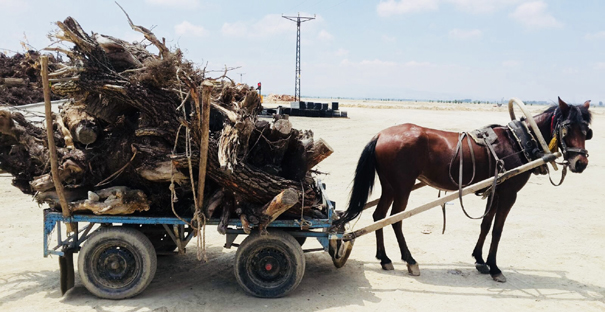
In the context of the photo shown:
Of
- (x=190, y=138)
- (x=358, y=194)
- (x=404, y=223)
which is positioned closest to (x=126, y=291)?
(x=190, y=138)

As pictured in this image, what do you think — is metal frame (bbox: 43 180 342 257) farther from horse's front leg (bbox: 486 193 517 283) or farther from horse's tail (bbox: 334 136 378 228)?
horse's front leg (bbox: 486 193 517 283)

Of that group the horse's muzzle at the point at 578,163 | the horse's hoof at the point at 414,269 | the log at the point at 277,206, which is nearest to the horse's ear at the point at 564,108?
the horse's muzzle at the point at 578,163

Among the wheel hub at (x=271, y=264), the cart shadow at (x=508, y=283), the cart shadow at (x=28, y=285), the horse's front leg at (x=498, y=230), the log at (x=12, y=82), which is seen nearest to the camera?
the cart shadow at (x=28, y=285)

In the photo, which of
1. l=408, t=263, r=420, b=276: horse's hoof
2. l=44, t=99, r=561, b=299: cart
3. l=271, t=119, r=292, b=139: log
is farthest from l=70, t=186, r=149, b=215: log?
l=408, t=263, r=420, b=276: horse's hoof

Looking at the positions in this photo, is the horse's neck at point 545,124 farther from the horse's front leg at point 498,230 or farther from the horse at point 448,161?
the horse's front leg at point 498,230

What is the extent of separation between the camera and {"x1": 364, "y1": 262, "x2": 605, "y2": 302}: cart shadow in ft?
16.9

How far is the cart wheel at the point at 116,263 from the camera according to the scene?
4.63 metres

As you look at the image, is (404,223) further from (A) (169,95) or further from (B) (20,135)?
(B) (20,135)

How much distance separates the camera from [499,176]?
5.34 m

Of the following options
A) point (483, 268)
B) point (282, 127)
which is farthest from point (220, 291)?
point (483, 268)

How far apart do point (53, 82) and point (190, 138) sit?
1.56m

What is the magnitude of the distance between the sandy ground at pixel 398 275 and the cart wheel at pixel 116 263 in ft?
A: 0.47

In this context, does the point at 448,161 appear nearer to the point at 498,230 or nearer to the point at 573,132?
the point at 498,230

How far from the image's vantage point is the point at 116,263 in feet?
15.3
